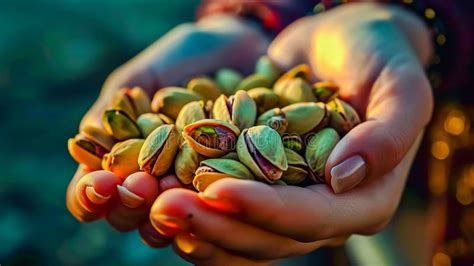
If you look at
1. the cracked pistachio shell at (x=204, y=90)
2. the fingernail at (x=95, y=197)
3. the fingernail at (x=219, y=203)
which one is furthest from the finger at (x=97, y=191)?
the cracked pistachio shell at (x=204, y=90)

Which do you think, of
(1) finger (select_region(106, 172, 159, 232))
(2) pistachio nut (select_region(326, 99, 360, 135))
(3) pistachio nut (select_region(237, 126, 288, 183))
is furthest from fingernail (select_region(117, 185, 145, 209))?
(2) pistachio nut (select_region(326, 99, 360, 135))

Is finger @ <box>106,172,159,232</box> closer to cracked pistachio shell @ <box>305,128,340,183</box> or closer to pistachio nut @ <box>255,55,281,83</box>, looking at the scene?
cracked pistachio shell @ <box>305,128,340,183</box>

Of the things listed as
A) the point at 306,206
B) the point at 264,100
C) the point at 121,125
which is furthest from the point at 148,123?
the point at 306,206

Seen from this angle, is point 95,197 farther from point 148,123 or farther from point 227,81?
point 227,81

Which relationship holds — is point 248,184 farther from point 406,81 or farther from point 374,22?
point 374,22

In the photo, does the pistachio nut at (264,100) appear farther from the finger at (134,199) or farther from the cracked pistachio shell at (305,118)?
the finger at (134,199)

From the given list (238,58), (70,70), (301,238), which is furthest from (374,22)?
(70,70)
